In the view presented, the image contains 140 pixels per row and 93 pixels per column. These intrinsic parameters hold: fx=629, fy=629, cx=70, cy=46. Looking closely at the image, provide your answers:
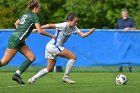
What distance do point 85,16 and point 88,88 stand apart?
21.1m

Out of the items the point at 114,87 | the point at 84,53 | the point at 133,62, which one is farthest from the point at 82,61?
the point at 114,87

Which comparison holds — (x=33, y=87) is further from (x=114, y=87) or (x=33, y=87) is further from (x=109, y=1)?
(x=109, y=1)

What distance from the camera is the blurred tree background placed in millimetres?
32606

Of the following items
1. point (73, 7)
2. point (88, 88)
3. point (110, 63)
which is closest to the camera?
point (88, 88)

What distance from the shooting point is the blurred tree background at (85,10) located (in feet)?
107

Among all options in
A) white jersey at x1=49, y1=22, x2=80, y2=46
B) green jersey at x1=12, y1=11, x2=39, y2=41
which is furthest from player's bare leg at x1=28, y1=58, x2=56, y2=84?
green jersey at x1=12, y1=11, x2=39, y2=41

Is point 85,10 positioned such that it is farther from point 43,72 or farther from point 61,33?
point 43,72

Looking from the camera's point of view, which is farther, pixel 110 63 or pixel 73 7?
pixel 73 7

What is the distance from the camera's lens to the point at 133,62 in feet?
67.0

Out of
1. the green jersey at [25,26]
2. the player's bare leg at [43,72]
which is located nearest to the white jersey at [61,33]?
the player's bare leg at [43,72]

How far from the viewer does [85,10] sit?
3303cm

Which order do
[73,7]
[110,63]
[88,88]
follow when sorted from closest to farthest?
[88,88] < [110,63] < [73,7]

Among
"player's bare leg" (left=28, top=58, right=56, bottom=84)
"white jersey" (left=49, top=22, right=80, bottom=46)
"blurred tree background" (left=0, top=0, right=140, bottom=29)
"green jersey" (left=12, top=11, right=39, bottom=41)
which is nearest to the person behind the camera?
"green jersey" (left=12, top=11, right=39, bottom=41)

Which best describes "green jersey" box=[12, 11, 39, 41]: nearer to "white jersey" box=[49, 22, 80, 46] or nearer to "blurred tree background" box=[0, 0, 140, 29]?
"white jersey" box=[49, 22, 80, 46]
